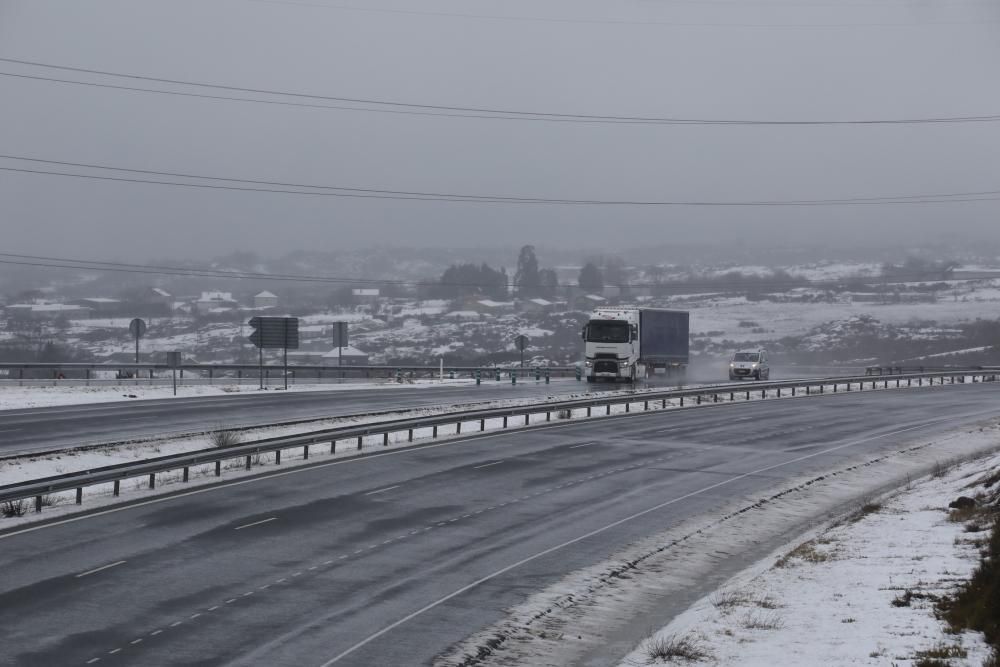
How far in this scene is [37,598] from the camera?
14.1 metres

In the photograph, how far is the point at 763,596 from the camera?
14953mm

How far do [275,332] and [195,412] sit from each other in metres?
20.2

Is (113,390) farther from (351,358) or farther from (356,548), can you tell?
(351,358)

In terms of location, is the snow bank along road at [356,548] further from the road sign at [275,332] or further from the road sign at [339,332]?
the road sign at [339,332]

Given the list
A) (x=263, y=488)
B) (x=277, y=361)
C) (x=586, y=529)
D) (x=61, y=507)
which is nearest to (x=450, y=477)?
(x=263, y=488)

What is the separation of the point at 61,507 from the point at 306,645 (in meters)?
11.0

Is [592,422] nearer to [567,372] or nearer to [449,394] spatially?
[449,394]

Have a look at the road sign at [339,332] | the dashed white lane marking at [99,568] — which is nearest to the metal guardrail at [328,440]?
the dashed white lane marking at [99,568]

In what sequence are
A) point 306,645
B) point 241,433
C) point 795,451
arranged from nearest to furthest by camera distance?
point 306,645
point 795,451
point 241,433

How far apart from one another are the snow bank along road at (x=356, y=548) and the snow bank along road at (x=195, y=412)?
35.0ft

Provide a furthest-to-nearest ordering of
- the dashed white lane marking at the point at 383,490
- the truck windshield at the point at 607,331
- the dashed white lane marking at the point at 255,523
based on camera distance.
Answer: the truck windshield at the point at 607,331 → the dashed white lane marking at the point at 383,490 → the dashed white lane marking at the point at 255,523

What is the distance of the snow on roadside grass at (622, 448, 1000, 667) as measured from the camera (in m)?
11.9

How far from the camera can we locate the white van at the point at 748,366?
229ft

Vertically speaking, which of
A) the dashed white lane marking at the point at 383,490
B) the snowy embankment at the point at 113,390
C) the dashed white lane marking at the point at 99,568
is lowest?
the snowy embankment at the point at 113,390
